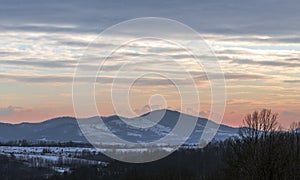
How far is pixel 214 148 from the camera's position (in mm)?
199875

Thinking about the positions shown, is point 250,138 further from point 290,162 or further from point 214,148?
point 214,148

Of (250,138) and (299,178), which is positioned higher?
(250,138)

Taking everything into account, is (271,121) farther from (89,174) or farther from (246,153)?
(89,174)

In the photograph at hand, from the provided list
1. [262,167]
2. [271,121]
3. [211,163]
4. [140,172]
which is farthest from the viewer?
[211,163]

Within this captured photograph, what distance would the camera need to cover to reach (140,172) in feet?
519

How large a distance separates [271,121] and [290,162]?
19.4 ft

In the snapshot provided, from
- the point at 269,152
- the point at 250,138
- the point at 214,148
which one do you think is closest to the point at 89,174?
the point at 214,148

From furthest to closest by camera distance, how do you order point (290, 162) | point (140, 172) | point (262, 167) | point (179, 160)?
point (179, 160)
point (140, 172)
point (290, 162)
point (262, 167)

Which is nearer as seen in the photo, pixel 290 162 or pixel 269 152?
pixel 269 152

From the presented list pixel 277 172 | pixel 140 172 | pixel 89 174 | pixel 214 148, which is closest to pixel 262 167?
pixel 277 172

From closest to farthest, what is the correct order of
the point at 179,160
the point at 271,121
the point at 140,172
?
the point at 271,121 → the point at 140,172 → the point at 179,160

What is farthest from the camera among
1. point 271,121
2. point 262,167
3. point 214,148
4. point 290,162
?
point 214,148

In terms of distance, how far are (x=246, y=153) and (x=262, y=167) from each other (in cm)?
997

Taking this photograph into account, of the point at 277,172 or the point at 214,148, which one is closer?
the point at 277,172
